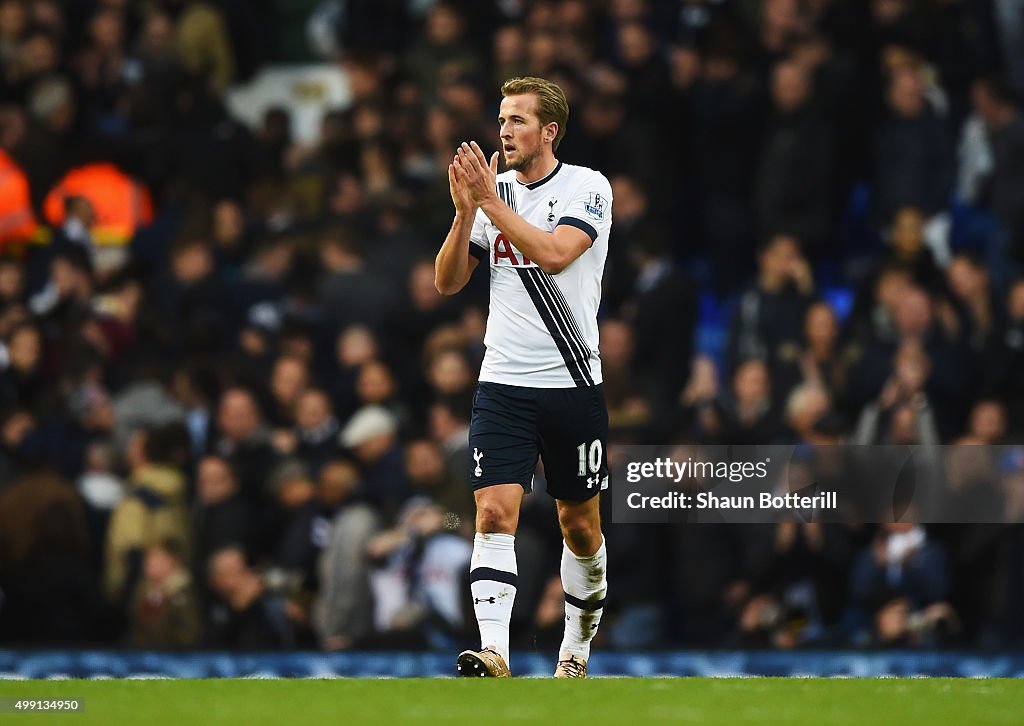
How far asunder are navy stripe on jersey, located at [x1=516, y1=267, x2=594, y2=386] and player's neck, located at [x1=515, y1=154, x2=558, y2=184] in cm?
40

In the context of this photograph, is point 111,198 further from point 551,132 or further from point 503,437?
point 503,437

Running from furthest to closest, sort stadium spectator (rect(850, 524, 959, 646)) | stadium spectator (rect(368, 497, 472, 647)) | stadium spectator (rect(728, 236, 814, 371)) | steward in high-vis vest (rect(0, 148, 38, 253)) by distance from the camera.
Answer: steward in high-vis vest (rect(0, 148, 38, 253)) < stadium spectator (rect(728, 236, 814, 371)) < stadium spectator (rect(368, 497, 472, 647)) < stadium spectator (rect(850, 524, 959, 646))

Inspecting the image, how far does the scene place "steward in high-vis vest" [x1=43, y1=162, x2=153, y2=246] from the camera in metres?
15.6

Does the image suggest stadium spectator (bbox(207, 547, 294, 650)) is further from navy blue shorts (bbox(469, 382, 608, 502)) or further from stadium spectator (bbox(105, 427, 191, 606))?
navy blue shorts (bbox(469, 382, 608, 502))

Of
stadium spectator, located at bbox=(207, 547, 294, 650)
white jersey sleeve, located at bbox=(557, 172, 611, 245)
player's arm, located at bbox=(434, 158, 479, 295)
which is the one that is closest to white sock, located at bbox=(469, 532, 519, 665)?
player's arm, located at bbox=(434, 158, 479, 295)

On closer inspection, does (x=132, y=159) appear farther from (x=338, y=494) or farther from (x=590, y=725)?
(x=590, y=725)

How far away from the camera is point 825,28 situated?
14531 mm

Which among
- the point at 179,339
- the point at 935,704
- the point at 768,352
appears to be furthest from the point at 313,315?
the point at 935,704

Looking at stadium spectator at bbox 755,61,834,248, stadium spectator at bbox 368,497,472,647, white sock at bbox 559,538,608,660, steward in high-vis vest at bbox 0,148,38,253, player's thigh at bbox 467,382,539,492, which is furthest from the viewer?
steward in high-vis vest at bbox 0,148,38,253

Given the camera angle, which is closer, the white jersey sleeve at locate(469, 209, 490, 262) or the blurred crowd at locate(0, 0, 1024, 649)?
the white jersey sleeve at locate(469, 209, 490, 262)

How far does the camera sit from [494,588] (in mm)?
7773

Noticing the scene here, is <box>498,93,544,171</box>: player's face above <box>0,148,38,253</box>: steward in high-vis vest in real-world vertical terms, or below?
above

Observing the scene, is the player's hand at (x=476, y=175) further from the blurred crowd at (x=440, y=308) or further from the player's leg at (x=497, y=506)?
the blurred crowd at (x=440, y=308)

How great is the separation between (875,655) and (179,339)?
19.1 ft
